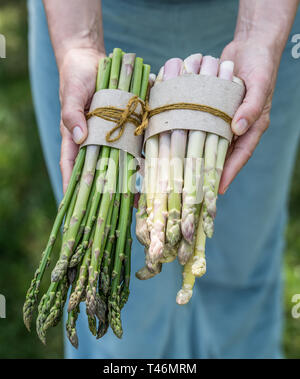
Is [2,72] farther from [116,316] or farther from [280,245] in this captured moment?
[116,316]

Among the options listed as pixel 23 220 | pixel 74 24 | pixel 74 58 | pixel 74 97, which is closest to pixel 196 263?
pixel 74 97

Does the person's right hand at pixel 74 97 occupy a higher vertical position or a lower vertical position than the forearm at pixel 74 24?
lower

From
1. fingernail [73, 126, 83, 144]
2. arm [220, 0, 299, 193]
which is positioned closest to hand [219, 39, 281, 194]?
arm [220, 0, 299, 193]

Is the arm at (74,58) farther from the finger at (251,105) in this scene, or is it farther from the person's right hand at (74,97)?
the finger at (251,105)

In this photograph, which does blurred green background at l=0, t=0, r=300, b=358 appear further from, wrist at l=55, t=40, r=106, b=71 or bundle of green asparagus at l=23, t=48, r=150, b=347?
wrist at l=55, t=40, r=106, b=71

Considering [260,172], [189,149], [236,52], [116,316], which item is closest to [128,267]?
[116,316]

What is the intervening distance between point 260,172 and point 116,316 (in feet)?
3.75

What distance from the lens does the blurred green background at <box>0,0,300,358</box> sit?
2656mm

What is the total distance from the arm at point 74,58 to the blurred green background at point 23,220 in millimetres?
1513

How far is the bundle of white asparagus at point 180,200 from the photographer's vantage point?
127 centimetres

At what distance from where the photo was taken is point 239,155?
1.42m

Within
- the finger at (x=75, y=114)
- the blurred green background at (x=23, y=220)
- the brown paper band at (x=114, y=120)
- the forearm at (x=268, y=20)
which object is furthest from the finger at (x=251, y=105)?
the blurred green background at (x=23, y=220)

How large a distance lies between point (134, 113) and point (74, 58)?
290 mm

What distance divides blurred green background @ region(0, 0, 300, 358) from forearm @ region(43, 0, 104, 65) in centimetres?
162
